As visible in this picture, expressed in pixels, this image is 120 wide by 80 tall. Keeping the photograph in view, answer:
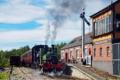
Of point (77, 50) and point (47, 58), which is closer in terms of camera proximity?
point (47, 58)

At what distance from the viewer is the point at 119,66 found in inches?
1539

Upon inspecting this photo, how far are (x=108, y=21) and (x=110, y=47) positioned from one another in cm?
335

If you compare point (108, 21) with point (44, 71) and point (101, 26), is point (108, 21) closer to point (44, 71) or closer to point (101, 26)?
point (101, 26)

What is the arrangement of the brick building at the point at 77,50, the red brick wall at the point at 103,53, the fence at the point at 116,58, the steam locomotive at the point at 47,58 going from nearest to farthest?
the fence at the point at 116,58 < the red brick wall at the point at 103,53 < the steam locomotive at the point at 47,58 < the brick building at the point at 77,50

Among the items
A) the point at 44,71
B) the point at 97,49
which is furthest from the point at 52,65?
the point at 97,49

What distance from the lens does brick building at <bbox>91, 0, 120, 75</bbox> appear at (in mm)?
40750

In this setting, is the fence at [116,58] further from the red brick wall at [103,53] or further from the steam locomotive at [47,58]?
the steam locomotive at [47,58]

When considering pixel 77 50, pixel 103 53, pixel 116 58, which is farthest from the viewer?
pixel 77 50

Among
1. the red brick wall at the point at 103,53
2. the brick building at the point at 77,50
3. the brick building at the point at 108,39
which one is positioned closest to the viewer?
the brick building at the point at 108,39

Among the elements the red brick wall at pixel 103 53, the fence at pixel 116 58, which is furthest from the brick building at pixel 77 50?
the fence at pixel 116 58

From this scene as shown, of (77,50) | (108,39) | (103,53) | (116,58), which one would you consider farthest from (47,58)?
(77,50)

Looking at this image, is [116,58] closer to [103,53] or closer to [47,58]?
[103,53]

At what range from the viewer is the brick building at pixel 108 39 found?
40.8 metres

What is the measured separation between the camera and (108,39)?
43.4 meters
